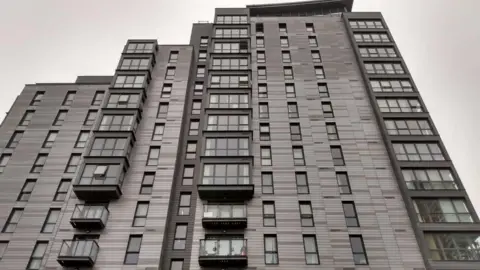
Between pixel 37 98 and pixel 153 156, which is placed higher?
pixel 37 98

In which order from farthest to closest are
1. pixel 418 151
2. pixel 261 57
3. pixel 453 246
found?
pixel 261 57 → pixel 418 151 → pixel 453 246

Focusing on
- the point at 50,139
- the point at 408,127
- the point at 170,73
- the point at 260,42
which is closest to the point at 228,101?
the point at 170,73

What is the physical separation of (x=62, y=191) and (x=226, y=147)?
51.3ft

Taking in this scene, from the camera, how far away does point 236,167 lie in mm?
35469

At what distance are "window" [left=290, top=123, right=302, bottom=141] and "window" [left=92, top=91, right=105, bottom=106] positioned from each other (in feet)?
72.1

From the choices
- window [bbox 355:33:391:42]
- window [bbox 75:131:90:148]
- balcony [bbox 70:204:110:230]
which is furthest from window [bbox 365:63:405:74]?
balcony [bbox 70:204:110:230]

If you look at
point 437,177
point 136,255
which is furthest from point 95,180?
point 437,177

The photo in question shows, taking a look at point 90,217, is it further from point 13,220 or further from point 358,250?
point 358,250

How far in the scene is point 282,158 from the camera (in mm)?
37406

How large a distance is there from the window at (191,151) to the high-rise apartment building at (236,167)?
10 cm

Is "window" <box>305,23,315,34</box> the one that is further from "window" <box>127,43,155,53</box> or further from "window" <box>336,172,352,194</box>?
"window" <box>336,172,352,194</box>

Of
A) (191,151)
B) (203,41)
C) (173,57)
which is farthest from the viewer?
(203,41)

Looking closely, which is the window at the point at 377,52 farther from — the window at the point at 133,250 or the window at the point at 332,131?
the window at the point at 133,250

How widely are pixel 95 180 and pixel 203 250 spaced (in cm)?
1176
